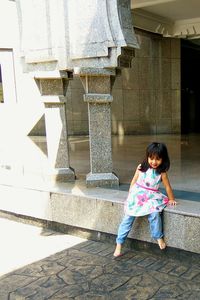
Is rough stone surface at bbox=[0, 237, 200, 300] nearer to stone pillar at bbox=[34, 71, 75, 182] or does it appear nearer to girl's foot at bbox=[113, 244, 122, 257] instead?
girl's foot at bbox=[113, 244, 122, 257]

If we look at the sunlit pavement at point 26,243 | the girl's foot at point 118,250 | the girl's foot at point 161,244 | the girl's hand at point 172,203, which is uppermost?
the girl's hand at point 172,203

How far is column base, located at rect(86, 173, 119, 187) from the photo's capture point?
16.7ft

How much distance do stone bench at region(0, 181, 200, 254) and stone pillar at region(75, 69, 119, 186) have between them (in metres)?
0.27

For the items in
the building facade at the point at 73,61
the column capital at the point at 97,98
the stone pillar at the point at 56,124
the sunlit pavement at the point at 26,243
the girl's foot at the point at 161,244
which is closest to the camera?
the girl's foot at the point at 161,244

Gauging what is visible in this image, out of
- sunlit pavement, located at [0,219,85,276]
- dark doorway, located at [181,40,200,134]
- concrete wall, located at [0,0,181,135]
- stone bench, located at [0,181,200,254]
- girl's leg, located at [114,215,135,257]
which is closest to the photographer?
stone bench, located at [0,181,200,254]

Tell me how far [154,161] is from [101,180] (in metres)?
1.33

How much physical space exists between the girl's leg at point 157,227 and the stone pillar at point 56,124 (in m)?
1.90

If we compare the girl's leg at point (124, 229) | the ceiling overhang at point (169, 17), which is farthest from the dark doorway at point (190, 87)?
the girl's leg at point (124, 229)

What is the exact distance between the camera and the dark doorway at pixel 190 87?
43.1 ft

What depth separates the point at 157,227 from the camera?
3.92m

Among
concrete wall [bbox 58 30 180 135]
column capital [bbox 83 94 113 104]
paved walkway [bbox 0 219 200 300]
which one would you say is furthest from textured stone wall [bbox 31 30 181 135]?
paved walkway [bbox 0 219 200 300]

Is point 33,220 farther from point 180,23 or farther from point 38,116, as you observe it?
point 180,23

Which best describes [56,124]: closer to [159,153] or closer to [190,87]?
[159,153]

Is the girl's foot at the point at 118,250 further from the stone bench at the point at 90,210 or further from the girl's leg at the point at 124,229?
the stone bench at the point at 90,210
